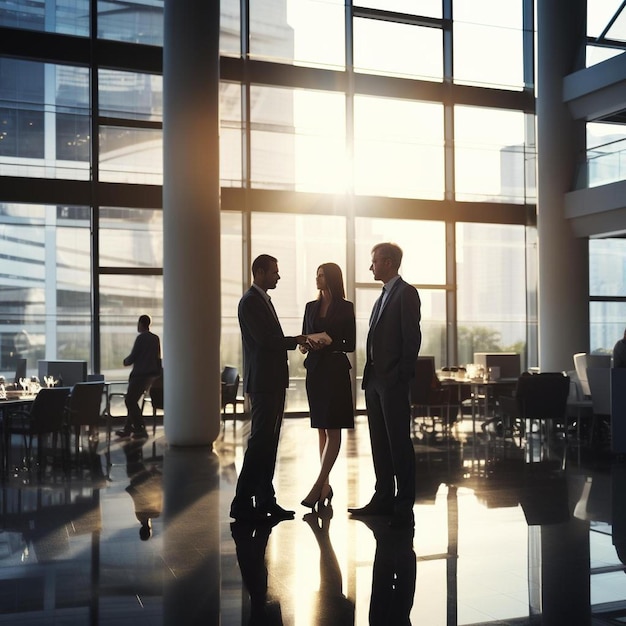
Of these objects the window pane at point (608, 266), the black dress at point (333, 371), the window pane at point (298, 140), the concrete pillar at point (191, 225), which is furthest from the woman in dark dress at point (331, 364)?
the window pane at point (608, 266)

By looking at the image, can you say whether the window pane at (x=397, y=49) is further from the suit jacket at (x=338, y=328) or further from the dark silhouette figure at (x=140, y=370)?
the suit jacket at (x=338, y=328)

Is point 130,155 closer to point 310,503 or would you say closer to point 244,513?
point 310,503

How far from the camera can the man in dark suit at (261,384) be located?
5.56 meters

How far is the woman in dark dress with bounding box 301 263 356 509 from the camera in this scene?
5848 mm

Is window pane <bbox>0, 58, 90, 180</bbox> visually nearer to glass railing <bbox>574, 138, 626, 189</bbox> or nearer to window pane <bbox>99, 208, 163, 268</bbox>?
window pane <bbox>99, 208, 163, 268</bbox>

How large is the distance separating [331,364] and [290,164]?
8.66 meters

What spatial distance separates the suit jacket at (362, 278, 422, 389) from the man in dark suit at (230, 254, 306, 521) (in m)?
0.54

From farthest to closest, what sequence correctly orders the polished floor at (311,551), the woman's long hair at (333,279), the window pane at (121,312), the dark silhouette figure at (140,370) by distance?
the window pane at (121,312)
the dark silhouette figure at (140,370)
the woman's long hair at (333,279)
the polished floor at (311,551)

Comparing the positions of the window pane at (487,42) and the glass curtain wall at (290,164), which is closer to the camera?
the glass curtain wall at (290,164)

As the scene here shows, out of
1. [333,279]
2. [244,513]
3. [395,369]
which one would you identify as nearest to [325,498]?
[244,513]

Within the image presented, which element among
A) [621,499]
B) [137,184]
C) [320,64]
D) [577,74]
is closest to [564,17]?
[577,74]

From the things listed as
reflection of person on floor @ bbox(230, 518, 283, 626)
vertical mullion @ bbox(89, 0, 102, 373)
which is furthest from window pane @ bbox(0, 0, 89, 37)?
reflection of person on floor @ bbox(230, 518, 283, 626)

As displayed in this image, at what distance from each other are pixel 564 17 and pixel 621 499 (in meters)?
10.4

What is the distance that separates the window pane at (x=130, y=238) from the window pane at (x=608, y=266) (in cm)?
852
